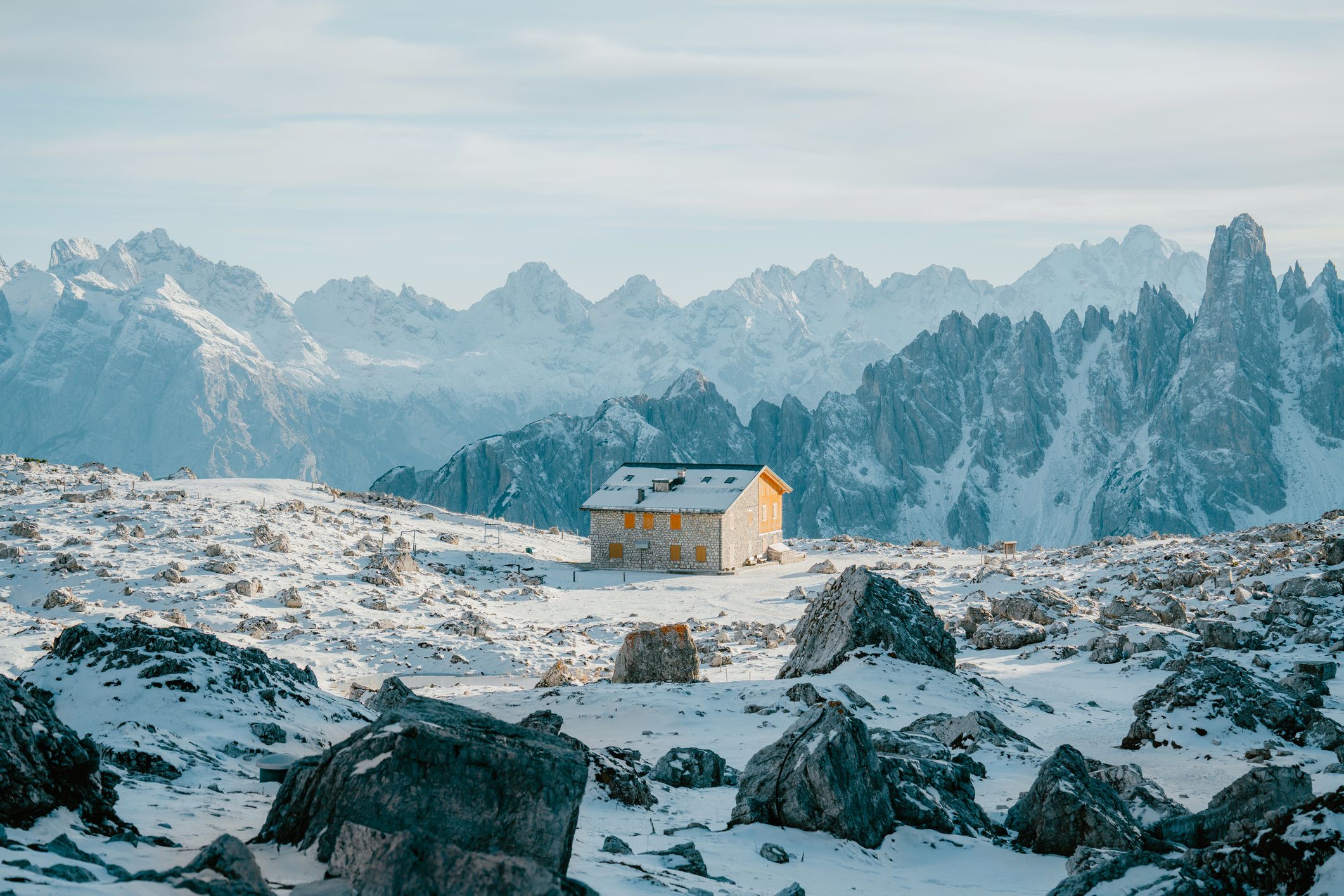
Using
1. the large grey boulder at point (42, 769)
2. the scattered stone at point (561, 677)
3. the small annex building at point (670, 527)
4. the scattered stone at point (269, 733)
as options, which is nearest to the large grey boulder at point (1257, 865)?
the large grey boulder at point (42, 769)

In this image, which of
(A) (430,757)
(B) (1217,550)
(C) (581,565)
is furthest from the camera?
(C) (581,565)

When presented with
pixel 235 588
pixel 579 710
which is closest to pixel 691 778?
pixel 579 710

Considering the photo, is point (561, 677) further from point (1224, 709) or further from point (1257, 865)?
point (1257, 865)

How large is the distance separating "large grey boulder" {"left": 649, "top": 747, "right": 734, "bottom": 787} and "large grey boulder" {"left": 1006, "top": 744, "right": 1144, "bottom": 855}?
4.24 meters

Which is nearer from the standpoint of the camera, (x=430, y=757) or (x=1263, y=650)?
(x=430, y=757)

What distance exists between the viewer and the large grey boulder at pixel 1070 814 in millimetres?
12383

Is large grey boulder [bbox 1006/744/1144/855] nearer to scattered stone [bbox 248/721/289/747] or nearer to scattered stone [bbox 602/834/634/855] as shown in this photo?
scattered stone [bbox 602/834/634/855]

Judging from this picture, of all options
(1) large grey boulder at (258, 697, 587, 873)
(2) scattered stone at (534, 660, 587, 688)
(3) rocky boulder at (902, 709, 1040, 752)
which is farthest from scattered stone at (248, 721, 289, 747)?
(2) scattered stone at (534, 660, 587, 688)

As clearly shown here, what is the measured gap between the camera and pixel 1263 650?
2977cm

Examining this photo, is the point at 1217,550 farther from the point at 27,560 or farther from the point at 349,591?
the point at 27,560

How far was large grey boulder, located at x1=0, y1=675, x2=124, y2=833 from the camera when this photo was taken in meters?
8.09

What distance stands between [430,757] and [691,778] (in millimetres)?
7896

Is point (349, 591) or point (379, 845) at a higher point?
point (379, 845)

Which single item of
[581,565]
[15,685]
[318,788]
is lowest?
[581,565]
